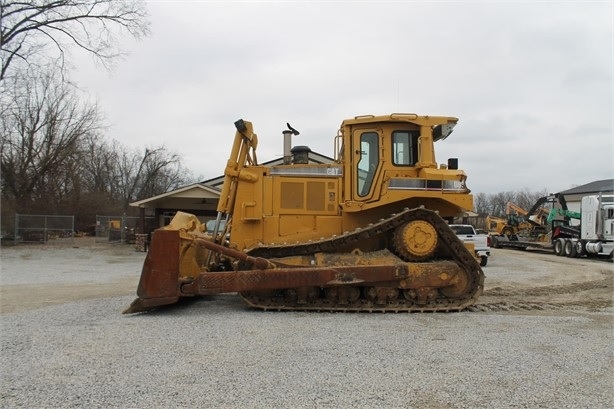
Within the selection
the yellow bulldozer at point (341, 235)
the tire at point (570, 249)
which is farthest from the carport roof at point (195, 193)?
the tire at point (570, 249)

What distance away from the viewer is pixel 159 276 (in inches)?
289

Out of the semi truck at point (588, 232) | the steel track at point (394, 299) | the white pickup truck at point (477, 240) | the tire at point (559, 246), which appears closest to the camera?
the steel track at point (394, 299)

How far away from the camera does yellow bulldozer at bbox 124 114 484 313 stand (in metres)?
7.38

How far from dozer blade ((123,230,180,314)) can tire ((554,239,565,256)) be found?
26.1m

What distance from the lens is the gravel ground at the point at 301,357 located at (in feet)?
13.0

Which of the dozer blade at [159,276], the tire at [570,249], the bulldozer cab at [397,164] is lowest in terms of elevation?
the tire at [570,249]

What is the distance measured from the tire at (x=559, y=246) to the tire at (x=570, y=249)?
46 cm

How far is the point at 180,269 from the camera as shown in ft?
25.6

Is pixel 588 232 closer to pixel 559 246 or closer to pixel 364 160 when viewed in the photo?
pixel 559 246

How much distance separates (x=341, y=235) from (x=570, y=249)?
23.3 meters

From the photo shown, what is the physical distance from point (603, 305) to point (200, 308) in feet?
24.9

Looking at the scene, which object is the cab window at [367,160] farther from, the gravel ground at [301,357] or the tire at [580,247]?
the tire at [580,247]

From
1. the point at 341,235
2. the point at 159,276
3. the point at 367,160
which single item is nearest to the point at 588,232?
the point at 367,160

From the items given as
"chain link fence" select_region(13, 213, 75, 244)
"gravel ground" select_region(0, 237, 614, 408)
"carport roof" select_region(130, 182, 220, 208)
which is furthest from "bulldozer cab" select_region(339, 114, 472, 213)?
"chain link fence" select_region(13, 213, 75, 244)
